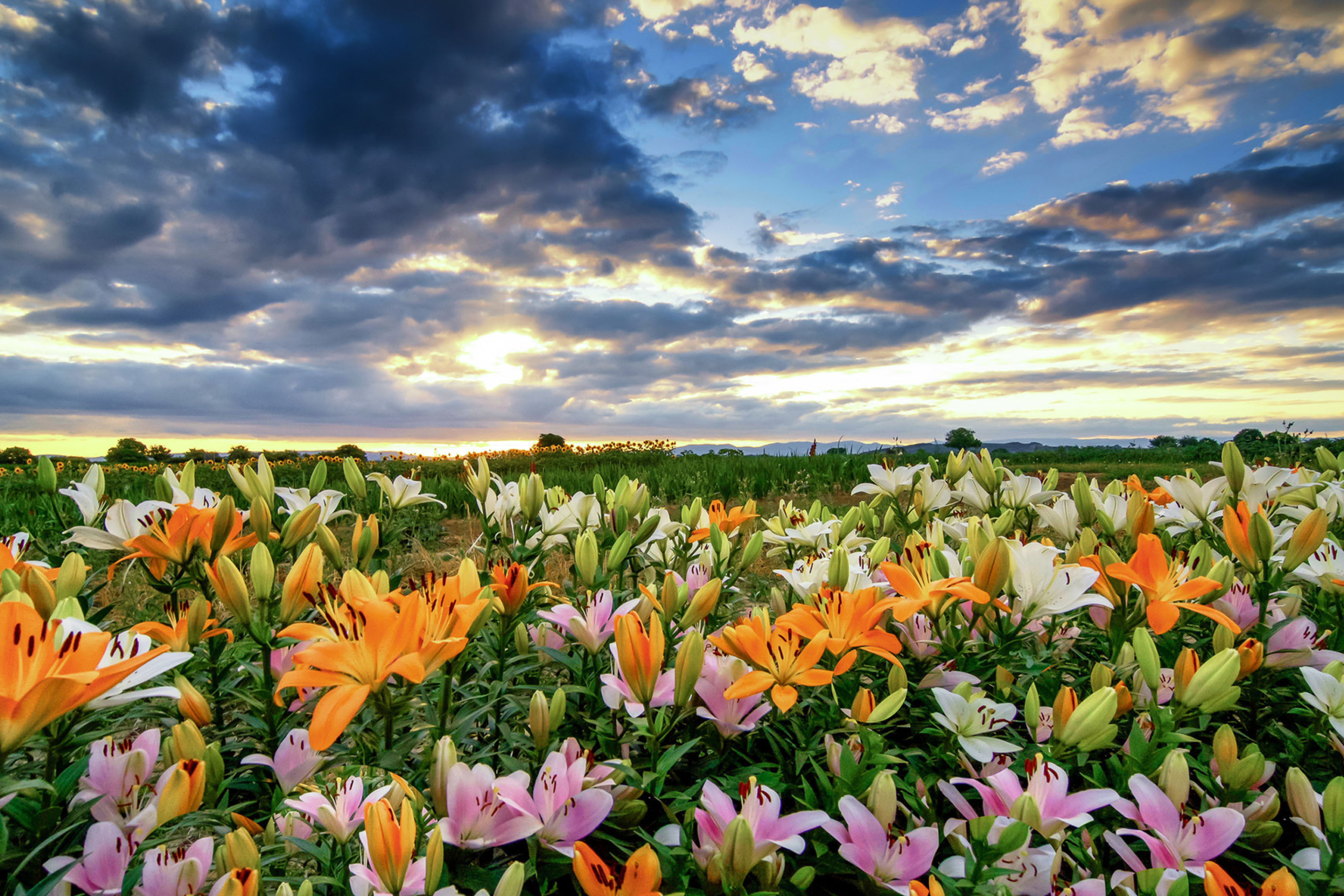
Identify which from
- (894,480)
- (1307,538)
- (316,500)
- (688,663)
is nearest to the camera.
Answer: (688,663)

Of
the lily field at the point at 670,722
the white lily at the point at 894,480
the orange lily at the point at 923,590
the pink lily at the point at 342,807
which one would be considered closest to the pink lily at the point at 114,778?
the lily field at the point at 670,722

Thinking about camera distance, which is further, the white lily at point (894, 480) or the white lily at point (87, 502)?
the white lily at point (894, 480)

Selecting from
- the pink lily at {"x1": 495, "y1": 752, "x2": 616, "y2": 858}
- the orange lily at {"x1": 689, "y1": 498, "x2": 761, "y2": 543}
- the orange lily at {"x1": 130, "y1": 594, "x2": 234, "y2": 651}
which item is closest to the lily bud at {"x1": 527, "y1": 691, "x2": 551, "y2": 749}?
the pink lily at {"x1": 495, "y1": 752, "x2": 616, "y2": 858}

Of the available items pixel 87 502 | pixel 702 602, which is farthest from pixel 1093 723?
pixel 87 502

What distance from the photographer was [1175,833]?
1.16 metres

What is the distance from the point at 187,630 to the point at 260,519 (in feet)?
1.01

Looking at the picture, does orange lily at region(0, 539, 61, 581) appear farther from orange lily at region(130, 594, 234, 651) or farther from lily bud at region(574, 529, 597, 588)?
lily bud at region(574, 529, 597, 588)

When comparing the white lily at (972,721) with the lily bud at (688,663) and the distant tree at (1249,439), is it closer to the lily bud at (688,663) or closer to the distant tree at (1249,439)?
the lily bud at (688,663)

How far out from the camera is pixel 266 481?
2.01 m

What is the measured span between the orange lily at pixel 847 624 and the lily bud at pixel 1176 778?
48 cm

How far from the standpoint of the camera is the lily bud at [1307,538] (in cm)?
154

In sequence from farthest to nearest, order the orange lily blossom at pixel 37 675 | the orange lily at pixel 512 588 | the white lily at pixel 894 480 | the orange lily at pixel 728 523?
the white lily at pixel 894 480 < the orange lily at pixel 728 523 < the orange lily at pixel 512 588 < the orange lily blossom at pixel 37 675

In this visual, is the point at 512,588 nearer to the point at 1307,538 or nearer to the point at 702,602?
the point at 702,602

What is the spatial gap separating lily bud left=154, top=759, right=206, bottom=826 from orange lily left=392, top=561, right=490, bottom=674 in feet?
1.43
